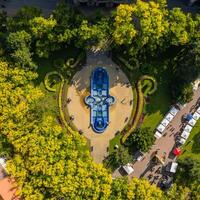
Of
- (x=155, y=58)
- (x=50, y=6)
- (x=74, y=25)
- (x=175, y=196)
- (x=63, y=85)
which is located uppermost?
(x=50, y=6)

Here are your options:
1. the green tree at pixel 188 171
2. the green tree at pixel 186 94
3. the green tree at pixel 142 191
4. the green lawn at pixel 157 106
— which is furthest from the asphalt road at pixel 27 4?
the green tree at pixel 188 171

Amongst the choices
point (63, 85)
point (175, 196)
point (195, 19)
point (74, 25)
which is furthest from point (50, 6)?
point (175, 196)

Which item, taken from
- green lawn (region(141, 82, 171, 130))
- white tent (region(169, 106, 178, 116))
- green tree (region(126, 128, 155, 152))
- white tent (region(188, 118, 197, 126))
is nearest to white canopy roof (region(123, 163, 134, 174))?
green tree (region(126, 128, 155, 152))

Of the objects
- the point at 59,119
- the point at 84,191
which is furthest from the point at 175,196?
the point at 59,119

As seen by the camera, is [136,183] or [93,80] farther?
[93,80]

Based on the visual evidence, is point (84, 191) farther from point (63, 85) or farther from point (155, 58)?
point (155, 58)

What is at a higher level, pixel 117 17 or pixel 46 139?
pixel 117 17

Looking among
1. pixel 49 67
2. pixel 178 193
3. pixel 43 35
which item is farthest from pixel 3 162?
pixel 178 193
